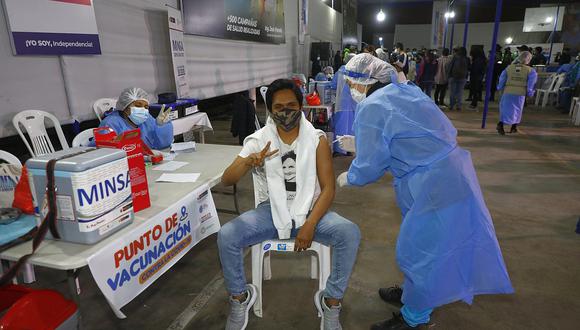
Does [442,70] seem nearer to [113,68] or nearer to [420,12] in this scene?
[113,68]

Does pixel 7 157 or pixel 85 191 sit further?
pixel 7 157

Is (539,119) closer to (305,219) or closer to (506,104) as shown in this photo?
(506,104)

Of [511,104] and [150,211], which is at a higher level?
[150,211]

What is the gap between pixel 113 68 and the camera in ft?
12.6

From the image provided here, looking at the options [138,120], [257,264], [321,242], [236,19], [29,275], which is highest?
[236,19]

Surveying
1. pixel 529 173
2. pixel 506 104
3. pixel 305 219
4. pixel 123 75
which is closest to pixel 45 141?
pixel 123 75

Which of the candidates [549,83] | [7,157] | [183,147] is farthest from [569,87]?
[7,157]

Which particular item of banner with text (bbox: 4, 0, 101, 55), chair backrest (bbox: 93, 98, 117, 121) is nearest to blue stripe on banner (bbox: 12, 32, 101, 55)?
banner with text (bbox: 4, 0, 101, 55)

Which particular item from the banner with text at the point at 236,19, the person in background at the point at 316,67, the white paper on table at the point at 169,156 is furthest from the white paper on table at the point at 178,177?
the person in background at the point at 316,67

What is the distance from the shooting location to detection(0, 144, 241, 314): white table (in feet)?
3.60

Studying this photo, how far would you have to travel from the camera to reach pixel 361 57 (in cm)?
216

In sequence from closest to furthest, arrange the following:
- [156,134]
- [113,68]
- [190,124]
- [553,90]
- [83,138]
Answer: [83,138]
[156,134]
[113,68]
[190,124]
[553,90]

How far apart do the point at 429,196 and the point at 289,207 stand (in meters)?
0.66

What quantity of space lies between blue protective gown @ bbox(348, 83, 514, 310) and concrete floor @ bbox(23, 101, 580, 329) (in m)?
0.40
